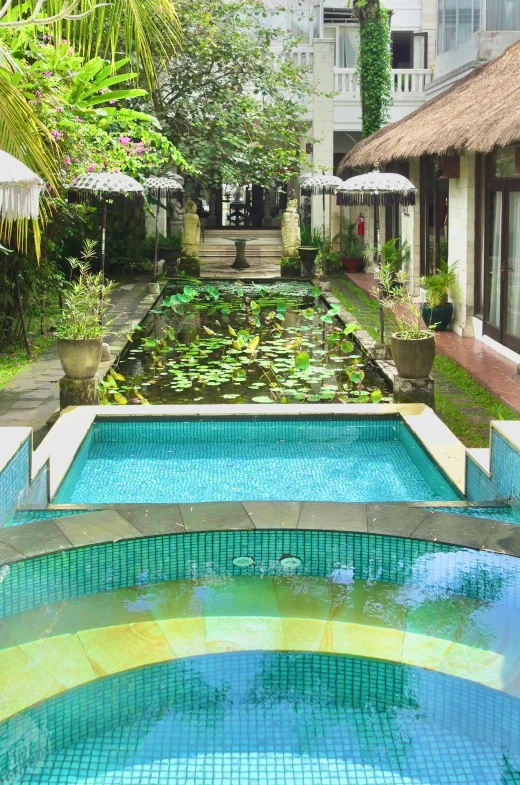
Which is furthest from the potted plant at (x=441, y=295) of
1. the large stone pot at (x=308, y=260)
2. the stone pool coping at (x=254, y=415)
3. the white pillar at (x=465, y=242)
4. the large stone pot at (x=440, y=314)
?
the large stone pot at (x=308, y=260)

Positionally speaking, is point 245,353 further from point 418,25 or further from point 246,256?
point 418,25

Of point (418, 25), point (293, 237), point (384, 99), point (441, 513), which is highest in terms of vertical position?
point (418, 25)

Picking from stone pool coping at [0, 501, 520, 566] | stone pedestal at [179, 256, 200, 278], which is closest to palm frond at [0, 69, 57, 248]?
stone pool coping at [0, 501, 520, 566]

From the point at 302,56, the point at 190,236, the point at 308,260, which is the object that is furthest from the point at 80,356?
the point at 302,56

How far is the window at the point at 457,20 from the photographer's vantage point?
15.0 meters

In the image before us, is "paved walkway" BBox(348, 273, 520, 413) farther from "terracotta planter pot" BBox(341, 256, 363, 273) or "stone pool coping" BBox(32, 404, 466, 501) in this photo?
"terracotta planter pot" BBox(341, 256, 363, 273)

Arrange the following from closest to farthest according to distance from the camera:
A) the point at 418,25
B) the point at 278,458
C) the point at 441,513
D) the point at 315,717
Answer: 1. the point at 315,717
2. the point at 441,513
3. the point at 278,458
4. the point at 418,25

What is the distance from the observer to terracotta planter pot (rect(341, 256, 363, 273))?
924 inches

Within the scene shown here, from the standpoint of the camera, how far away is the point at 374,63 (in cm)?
2192

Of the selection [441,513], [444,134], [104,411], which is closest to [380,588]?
[441,513]

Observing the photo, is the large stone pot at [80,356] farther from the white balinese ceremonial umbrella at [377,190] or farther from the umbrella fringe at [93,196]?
the umbrella fringe at [93,196]

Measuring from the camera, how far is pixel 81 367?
891 centimetres

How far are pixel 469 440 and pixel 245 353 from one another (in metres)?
4.76

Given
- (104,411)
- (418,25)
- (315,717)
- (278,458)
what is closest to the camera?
(315,717)
